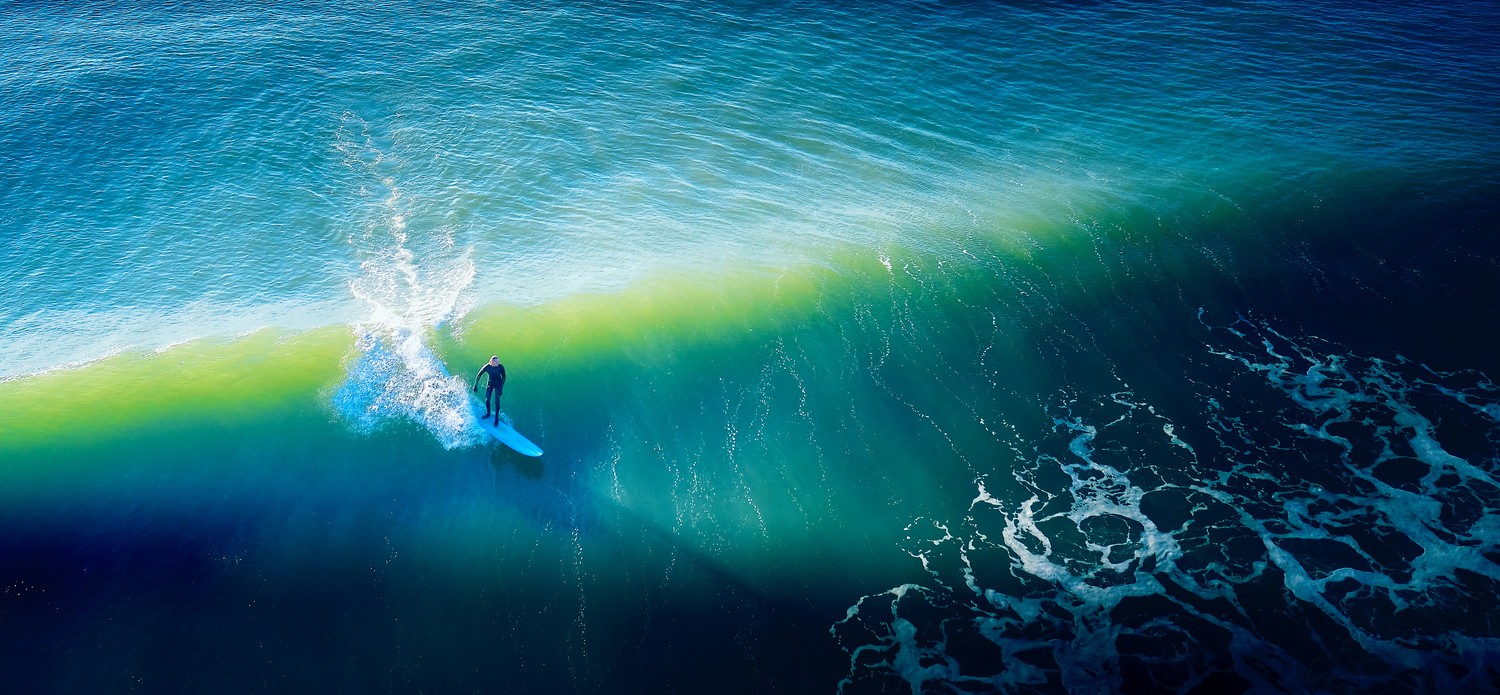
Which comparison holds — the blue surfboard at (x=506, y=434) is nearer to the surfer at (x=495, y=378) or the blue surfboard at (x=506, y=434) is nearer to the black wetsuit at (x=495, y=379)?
the surfer at (x=495, y=378)

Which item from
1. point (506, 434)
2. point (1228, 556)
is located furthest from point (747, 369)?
point (1228, 556)

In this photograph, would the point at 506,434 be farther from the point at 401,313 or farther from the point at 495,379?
the point at 401,313

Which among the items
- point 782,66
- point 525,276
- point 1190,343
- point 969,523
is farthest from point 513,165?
point 1190,343

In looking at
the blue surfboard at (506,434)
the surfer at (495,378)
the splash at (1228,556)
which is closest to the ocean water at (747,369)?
the splash at (1228,556)

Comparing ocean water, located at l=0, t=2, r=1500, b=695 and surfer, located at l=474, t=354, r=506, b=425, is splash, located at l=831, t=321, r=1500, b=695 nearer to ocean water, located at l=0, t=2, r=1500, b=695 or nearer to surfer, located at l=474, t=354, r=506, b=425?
ocean water, located at l=0, t=2, r=1500, b=695

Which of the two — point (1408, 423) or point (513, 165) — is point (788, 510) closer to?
point (1408, 423)

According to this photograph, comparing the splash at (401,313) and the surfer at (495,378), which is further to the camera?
the splash at (401,313)
